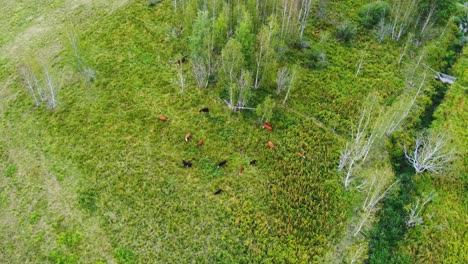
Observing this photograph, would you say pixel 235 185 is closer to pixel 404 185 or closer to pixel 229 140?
pixel 229 140

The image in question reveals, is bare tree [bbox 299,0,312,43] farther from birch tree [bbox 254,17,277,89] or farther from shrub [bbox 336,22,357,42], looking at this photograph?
birch tree [bbox 254,17,277,89]

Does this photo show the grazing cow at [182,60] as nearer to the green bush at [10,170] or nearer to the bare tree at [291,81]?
the bare tree at [291,81]

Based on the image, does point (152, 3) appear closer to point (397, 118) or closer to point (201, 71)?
point (201, 71)

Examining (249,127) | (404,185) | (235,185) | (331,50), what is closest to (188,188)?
(235,185)

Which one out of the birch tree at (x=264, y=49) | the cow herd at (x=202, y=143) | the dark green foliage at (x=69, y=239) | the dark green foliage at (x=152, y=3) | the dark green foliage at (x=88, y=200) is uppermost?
the birch tree at (x=264, y=49)

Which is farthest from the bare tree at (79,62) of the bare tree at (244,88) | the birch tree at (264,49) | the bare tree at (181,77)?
the birch tree at (264,49)
